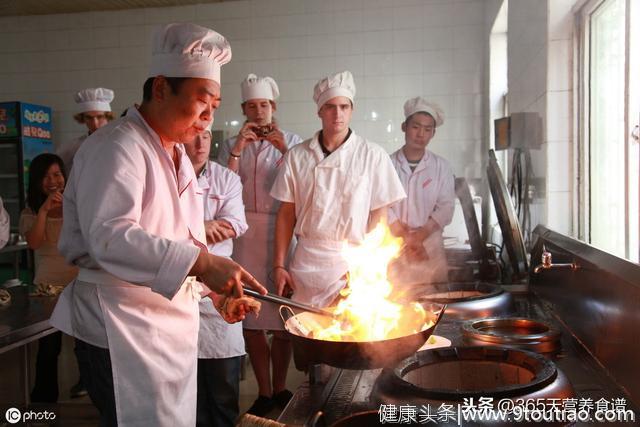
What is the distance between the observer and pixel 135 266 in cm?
125

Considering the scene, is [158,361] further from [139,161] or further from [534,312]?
[534,312]

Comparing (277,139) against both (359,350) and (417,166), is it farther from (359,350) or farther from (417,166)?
(359,350)

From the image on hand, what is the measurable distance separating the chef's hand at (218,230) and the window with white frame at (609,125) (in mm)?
1620

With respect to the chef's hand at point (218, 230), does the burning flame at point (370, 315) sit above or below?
below

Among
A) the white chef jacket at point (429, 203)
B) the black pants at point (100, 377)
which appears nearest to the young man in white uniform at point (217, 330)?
the black pants at point (100, 377)

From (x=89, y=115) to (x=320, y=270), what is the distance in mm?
2306

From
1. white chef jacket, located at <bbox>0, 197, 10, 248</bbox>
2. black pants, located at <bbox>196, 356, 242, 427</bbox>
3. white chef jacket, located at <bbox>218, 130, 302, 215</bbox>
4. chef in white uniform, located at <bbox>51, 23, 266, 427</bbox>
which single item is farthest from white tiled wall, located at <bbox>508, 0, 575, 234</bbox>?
white chef jacket, located at <bbox>0, 197, 10, 248</bbox>

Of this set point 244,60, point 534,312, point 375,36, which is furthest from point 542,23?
point 244,60

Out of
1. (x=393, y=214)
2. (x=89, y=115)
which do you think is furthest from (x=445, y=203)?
(x=89, y=115)

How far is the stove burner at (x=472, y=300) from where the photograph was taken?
1.92 m

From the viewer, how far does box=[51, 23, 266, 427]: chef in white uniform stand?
1.27 metres

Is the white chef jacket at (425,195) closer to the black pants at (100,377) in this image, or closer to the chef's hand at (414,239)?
the chef's hand at (414,239)
